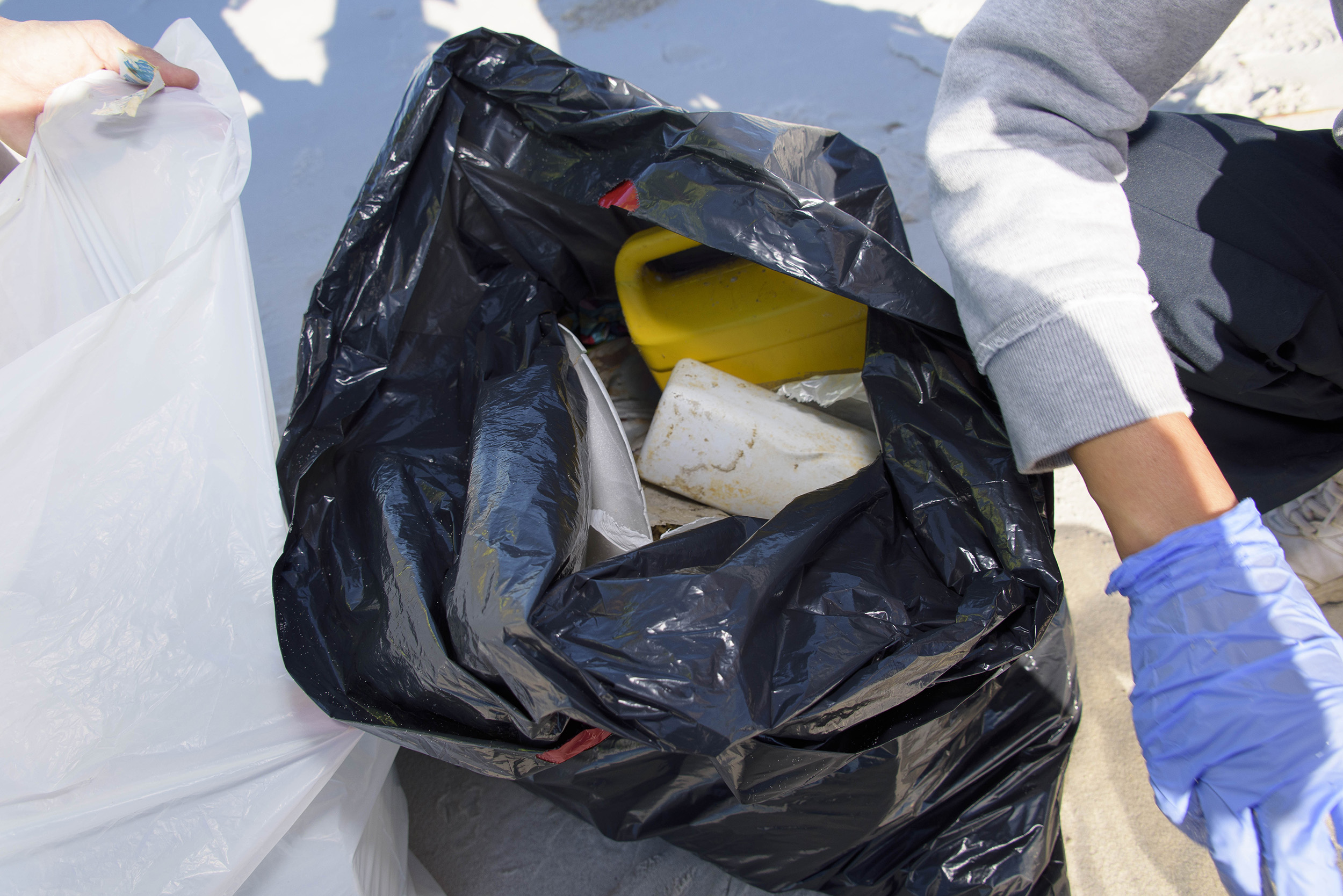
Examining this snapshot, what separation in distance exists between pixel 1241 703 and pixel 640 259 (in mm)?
708

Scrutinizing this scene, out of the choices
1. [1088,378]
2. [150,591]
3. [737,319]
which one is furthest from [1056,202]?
[150,591]

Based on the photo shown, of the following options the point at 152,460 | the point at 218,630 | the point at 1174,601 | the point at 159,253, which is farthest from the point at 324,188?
the point at 1174,601

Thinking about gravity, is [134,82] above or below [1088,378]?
above

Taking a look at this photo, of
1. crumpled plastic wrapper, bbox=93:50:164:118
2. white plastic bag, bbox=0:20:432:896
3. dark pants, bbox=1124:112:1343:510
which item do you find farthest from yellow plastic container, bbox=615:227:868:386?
crumpled plastic wrapper, bbox=93:50:164:118

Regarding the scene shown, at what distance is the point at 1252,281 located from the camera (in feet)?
2.21

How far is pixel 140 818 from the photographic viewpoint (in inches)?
23.4

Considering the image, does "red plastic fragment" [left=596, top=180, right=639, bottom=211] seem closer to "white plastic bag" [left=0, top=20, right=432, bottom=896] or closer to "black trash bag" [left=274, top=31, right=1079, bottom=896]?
"black trash bag" [left=274, top=31, right=1079, bottom=896]

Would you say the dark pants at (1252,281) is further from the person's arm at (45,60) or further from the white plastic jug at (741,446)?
the person's arm at (45,60)

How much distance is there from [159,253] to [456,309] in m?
0.33

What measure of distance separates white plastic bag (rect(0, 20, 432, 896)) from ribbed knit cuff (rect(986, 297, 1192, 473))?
0.67 meters

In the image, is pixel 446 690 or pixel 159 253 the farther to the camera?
pixel 159 253

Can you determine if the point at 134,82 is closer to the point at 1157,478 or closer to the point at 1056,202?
the point at 1056,202

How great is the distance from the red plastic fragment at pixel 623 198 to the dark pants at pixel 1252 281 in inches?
20.2

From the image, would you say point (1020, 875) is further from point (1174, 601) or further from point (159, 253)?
point (159, 253)
